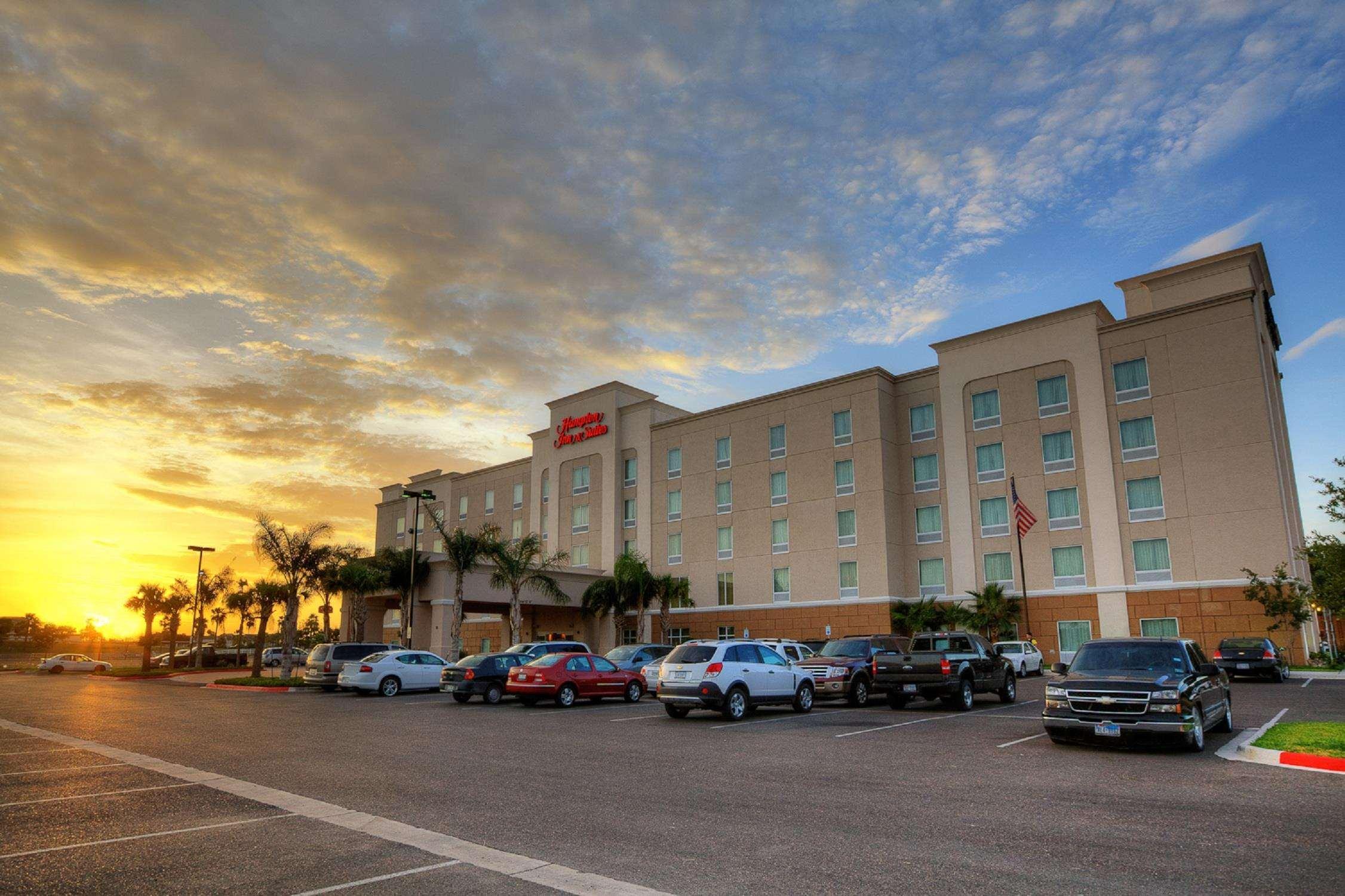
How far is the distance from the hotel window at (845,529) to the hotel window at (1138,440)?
46.1ft

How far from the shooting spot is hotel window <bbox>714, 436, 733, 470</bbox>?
54406mm

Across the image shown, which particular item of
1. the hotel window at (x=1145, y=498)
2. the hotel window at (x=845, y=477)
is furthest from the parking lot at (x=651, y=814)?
the hotel window at (x=845, y=477)

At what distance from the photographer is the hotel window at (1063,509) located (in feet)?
137

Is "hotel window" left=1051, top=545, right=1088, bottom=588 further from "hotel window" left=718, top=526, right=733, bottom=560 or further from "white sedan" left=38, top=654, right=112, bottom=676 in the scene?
"white sedan" left=38, top=654, right=112, bottom=676

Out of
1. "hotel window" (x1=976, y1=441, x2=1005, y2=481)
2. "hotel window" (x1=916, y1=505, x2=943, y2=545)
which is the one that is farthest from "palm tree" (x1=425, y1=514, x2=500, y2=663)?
"hotel window" (x1=976, y1=441, x2=1005, y2=481)

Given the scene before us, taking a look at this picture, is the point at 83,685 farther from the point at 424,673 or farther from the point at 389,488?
the point at 389,488

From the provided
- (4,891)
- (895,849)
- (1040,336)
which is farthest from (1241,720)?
(1040,336)

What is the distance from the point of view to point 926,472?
4741cm

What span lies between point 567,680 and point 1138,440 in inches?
1209

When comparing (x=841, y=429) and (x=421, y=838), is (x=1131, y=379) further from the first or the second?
(x=421, y=838)

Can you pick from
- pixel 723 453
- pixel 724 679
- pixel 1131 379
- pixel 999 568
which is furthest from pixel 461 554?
pixel 1131 379

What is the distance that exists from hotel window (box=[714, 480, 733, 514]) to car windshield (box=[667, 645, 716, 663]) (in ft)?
111

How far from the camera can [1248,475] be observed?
36.8 metres

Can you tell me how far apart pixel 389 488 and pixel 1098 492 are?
6658 centimetres
